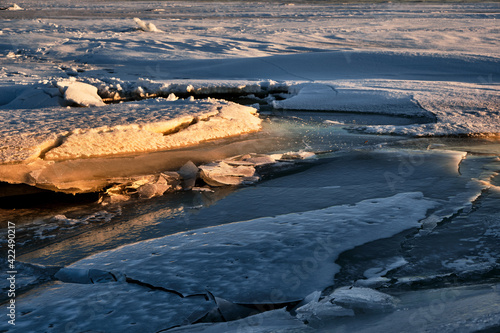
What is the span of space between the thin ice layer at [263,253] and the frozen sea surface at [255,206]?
0.04ft

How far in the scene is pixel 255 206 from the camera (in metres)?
3.23

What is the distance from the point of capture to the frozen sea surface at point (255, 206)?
1.91 meters

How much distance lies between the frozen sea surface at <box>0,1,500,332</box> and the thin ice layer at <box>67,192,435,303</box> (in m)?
0.01

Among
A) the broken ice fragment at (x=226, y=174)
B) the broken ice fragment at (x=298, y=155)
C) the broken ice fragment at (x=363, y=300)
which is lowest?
the broken ice fragment at (x=226, y=174)

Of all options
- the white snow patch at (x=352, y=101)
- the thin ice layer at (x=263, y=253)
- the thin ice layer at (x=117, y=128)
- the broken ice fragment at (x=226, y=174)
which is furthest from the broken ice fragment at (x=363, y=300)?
the white snow patch at (x=352, y=101)

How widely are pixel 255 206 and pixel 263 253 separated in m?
0.84

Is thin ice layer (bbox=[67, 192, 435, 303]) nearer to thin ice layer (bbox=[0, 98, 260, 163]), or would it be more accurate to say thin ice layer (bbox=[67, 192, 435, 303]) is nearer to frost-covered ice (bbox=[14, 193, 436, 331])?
frost-covered ice (bbox=[14, 193, 436, 331])

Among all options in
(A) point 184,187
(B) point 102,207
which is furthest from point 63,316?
(A) point 184,187

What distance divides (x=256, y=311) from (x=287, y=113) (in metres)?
4.42

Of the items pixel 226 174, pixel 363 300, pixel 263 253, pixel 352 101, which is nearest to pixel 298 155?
pixel 226 174

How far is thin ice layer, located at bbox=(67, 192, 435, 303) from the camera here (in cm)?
212

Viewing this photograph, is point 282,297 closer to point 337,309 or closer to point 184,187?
point 337,309

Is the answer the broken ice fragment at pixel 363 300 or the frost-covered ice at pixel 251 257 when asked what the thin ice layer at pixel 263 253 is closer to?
the frost-covered ice at pixel 251 257

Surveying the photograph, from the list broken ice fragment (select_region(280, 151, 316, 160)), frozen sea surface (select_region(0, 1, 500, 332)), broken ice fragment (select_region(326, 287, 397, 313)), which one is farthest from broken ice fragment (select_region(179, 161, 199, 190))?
broken ice fragment (select_region(326, 287, 397, 313))
